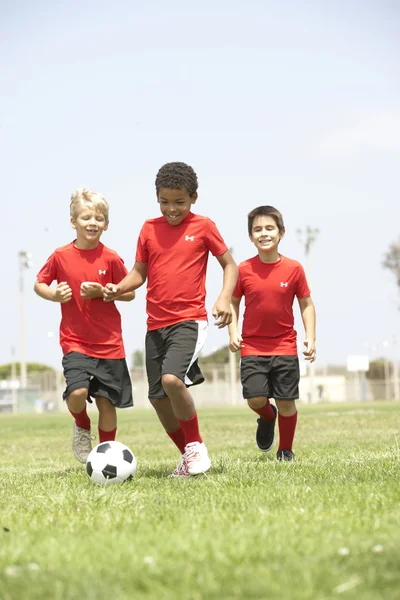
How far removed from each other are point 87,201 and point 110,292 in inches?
31.8

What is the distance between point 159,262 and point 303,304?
1.91 m

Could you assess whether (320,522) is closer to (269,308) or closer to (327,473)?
(327,473)

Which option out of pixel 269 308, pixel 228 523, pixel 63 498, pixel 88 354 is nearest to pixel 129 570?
pixel 228 523

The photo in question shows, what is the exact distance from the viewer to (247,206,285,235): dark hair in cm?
785

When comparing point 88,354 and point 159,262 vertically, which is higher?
point 159,262

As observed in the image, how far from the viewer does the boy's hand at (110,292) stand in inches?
260

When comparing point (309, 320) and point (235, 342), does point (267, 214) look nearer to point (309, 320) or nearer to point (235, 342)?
point (309, 320)

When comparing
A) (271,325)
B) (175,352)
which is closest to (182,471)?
(175,352)

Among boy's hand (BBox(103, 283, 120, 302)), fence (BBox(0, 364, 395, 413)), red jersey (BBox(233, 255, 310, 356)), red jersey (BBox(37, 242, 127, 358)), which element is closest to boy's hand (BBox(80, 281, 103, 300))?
boy's hand (BBox(103, 283, 120, 302))

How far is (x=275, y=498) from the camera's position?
451 centimetres

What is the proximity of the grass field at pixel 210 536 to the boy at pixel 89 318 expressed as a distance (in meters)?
0.91

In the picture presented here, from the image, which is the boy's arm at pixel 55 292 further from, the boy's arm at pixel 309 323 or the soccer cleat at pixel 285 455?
the soccer cleat at pixel 285 455

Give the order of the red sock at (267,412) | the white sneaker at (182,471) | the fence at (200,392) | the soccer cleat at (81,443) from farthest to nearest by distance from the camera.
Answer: the fence at (200,392), the red sock at (267,412), the soccer cleat at (81,443), the white sneaker at (182,471)

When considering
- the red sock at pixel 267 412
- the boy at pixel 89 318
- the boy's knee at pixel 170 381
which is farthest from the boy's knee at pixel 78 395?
the red sock at pixel 267 412
